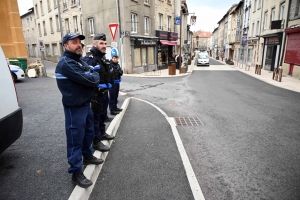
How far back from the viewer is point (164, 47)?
25.2m

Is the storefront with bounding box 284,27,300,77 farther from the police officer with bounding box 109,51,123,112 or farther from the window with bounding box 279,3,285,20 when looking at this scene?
the police officer with bounding box 109,51,123,112

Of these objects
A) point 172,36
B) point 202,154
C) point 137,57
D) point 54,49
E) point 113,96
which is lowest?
point 202,154

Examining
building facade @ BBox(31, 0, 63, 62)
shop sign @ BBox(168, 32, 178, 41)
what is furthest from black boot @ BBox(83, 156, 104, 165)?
building facade @ BBox(31, 0, 63, 62)

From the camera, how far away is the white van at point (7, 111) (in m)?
2.79

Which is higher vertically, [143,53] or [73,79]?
[143,53]

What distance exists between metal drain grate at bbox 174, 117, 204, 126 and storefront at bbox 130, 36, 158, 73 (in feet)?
47.2

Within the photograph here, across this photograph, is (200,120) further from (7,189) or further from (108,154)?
(7,189)

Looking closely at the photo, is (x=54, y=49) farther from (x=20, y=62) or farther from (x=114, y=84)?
(x=114, y=84)

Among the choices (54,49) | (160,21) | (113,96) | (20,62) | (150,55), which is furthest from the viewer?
(54,49)

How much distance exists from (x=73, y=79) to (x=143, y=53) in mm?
19299

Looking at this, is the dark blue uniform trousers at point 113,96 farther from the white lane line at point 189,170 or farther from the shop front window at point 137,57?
the shop front window at point 137,57

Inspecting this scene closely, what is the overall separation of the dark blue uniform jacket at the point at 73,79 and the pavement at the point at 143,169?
45.1 inches

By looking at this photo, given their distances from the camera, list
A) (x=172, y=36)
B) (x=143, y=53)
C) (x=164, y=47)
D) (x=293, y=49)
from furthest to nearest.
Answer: (x=172, y=36)
(x=164, y=47)
(x=143, y=53)
(x=293, y=49)

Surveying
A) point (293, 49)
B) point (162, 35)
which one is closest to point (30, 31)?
point (162, 35)
